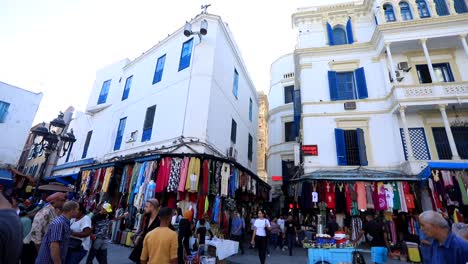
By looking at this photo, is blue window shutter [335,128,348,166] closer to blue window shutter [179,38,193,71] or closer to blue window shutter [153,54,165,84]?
blue window shutter [179,38,193,71]

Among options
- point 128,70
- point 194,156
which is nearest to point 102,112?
point 128,70

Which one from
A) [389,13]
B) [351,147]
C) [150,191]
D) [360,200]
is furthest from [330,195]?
[389,13]

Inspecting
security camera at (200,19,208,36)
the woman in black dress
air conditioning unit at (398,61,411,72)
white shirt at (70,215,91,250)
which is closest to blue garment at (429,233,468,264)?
the woman in black dress

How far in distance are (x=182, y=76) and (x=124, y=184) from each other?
668 centimetres

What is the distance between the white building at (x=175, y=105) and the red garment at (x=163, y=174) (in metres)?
1.01

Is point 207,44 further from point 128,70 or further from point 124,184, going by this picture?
point 124,184

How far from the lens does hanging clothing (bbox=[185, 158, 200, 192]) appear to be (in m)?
9.64

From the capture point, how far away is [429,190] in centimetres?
1052

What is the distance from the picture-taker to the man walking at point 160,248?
304 cm

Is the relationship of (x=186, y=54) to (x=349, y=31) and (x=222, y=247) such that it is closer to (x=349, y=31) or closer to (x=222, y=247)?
(x=222, y=247)

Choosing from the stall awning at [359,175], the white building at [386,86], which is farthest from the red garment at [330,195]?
the white building at [386,86]

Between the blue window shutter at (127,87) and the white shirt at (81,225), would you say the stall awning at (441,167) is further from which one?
the blue window shutter at (127,87)

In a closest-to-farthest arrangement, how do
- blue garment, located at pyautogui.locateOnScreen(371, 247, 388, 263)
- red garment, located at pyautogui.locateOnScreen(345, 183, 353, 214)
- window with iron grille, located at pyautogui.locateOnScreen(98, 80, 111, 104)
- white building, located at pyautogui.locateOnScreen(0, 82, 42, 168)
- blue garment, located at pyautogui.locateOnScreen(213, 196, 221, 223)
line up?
blue garment, located at pyautogui.locateOnScreen(371, 247, 388, 263)
blue garment, located at pyautogui.locateOnScreen(213, 196, 221, 223)
red garment, located at pyautogui.locateOnScreen(345, 183, 353, 214)
window with iron grille, located at pyautogui.locateOnScreen(98, 80, 111, 104)
white building, located at pyautogui.locateOnScreen(0, 82, 42, 168)

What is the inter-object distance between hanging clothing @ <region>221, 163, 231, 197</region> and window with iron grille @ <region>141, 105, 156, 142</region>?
503 cm
